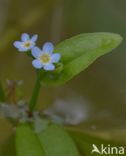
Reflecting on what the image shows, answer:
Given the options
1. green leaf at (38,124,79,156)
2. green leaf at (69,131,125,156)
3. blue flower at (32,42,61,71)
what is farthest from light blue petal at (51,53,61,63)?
green leaf at (69,131,125,156)

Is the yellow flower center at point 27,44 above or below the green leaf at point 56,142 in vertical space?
above

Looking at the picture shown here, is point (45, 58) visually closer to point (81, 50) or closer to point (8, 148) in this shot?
point (81, 50)

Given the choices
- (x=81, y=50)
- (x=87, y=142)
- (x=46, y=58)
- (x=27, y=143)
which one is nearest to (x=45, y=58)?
(x=46, y=58)

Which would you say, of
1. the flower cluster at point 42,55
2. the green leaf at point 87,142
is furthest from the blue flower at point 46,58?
the green leaf at point 87,142

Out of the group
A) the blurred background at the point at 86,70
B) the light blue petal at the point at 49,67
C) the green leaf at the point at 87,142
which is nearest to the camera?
the light blue petal at the point at 49,67

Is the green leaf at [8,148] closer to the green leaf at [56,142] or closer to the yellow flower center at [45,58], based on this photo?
the green leaf at [56,142]

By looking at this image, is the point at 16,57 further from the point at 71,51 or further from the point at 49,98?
the point at 71,51

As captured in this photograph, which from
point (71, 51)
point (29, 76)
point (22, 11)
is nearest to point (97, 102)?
point (29, 76)
